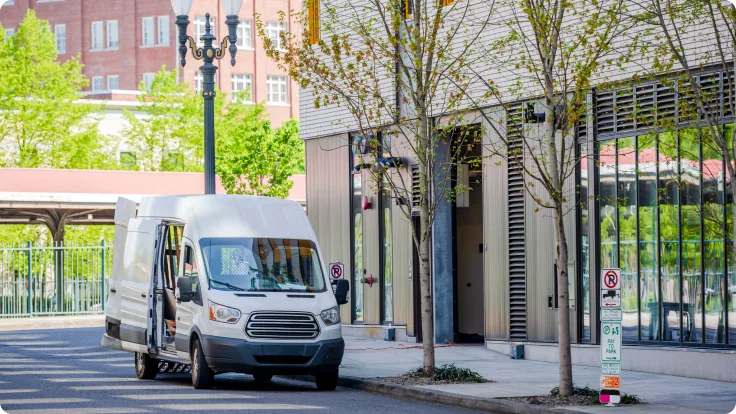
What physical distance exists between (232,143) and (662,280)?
120 ft

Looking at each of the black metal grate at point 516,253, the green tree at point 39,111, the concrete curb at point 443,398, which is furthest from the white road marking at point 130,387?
the green tree at point 39,111

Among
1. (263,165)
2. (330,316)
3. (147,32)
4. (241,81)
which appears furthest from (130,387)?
(147,32)

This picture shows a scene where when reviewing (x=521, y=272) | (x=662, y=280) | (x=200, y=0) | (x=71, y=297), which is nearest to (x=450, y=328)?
(x=521, y=272)

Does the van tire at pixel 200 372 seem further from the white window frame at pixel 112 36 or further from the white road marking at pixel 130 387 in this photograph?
the white window frame at pixel 112 36

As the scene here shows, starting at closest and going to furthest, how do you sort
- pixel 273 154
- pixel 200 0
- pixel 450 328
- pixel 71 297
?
pixel 450 328 → pixel 71 297 → pixel 273 154 → pixel 200 0

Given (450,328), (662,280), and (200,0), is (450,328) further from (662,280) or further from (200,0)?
(200,0)

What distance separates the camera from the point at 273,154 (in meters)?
43.4

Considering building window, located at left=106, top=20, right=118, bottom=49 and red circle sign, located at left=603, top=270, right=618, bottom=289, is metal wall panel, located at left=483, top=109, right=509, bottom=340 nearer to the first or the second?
red circle sign, located at left=603, top=270, right=618, bottom=289

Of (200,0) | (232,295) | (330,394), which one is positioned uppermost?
(200,0)

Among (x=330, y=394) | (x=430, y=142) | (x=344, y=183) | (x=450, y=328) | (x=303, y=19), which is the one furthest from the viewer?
(x=344, y=183)

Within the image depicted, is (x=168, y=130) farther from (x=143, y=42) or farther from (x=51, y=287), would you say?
(x=143, y=42)

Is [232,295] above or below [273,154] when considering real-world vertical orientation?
below

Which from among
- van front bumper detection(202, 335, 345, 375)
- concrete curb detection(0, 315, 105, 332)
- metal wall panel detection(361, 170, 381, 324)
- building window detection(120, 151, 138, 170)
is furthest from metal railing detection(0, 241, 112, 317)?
van front bumper detection(202, 335, 345, 375)

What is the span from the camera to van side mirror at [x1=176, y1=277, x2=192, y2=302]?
17.3 m
